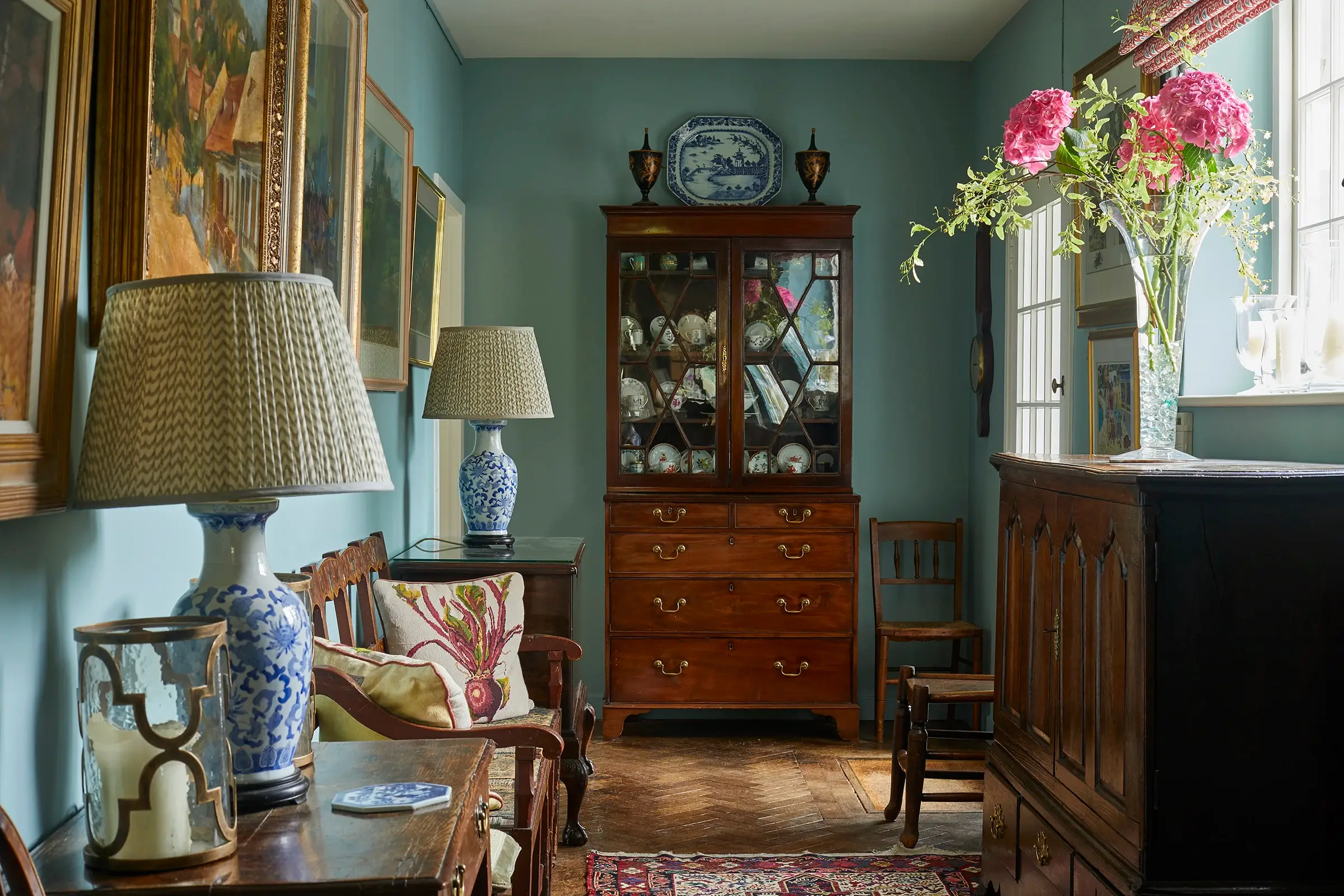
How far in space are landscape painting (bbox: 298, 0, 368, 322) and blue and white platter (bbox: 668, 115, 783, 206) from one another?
219 centimetres

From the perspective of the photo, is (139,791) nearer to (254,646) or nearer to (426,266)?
(254,646)

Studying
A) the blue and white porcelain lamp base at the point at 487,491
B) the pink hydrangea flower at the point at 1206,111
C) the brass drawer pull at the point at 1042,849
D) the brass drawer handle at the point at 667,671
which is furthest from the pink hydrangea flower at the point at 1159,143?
the brass drawer handle at the point at 667,671

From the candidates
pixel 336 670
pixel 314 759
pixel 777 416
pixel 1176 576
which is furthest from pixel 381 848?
pixel 777 416

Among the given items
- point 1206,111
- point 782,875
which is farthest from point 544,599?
point 1206,111

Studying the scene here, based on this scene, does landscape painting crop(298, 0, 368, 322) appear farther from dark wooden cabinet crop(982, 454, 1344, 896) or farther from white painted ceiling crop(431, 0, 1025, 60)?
dark wooden cabinet crop(982, 454, 1344, 896)

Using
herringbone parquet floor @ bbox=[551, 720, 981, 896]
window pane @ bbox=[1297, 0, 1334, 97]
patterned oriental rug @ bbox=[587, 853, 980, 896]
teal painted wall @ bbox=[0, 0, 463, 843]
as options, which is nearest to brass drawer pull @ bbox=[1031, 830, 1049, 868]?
patterned oriental rug @ bbox=[587, 853, 980, 896]

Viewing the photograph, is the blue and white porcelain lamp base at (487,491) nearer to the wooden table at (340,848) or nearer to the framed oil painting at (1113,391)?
the framed oil painting at (1113,391)

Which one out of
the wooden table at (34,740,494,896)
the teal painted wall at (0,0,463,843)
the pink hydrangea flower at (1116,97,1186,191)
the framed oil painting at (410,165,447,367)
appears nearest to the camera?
the wooden table at (34,740,494,896)

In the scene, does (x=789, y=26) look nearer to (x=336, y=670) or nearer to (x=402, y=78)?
(x=402, y=78)

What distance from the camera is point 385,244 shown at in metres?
3.38

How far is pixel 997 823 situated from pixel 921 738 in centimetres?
55

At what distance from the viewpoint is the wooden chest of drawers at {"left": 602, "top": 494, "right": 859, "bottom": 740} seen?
4637 millimetres

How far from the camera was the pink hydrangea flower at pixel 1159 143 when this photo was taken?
90.1 inches

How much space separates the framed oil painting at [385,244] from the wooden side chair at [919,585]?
7.28 feet
